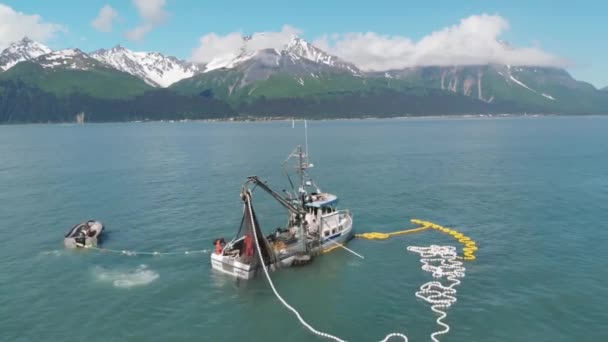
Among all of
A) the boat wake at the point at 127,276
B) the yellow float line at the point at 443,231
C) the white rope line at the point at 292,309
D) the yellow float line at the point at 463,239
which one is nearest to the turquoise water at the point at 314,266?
the boat wake at the point at 127,276

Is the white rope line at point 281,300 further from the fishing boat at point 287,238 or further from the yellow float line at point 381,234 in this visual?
the yellow float line at point 381,234

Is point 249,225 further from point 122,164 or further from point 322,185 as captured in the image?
point 122,164

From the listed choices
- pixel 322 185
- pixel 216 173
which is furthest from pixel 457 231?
pixel 216 173

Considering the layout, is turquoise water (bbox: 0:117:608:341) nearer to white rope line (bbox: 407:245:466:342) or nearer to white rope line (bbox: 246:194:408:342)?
white rope line (bbox: 246:194:408:342)

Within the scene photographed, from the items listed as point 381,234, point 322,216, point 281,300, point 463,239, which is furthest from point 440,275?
point 281,300

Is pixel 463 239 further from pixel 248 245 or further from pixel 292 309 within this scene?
pixel 248 245
